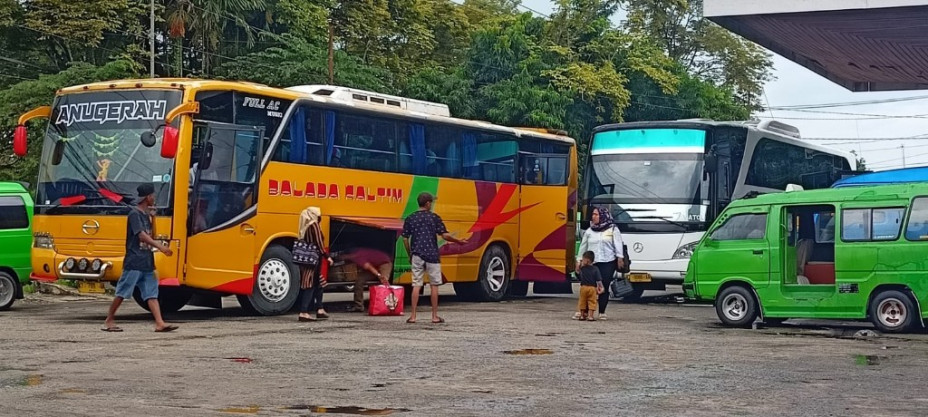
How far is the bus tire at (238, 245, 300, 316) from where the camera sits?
1770 cm

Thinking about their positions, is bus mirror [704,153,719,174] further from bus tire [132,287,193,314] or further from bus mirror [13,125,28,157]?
bus mirror [13,125,28,157]

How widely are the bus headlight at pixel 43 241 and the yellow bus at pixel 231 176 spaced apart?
2cm

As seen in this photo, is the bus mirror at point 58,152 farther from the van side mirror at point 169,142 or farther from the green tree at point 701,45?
the green tree at point 701,45

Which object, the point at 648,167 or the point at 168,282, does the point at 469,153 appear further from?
the point at 168,282

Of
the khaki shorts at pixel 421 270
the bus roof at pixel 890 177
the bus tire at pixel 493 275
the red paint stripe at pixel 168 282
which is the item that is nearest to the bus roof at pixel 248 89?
the bus tire at pixel 493 275

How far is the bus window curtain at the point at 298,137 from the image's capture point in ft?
59.7

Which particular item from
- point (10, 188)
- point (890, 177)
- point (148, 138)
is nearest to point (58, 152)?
point (148, 138)

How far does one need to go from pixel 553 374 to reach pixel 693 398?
173cm

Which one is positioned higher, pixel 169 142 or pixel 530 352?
pixel 169 142

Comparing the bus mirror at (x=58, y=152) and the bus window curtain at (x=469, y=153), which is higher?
the bus window curtain at (x=469, y=153)

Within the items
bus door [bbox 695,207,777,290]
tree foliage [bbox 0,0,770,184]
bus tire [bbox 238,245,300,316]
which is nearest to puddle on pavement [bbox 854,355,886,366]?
bus door [bbox 695,207,777,290]

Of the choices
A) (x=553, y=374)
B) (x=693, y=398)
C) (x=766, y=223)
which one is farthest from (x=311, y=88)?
(x=693, y=398)

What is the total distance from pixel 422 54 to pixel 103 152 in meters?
34.9

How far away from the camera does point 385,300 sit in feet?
59.4
